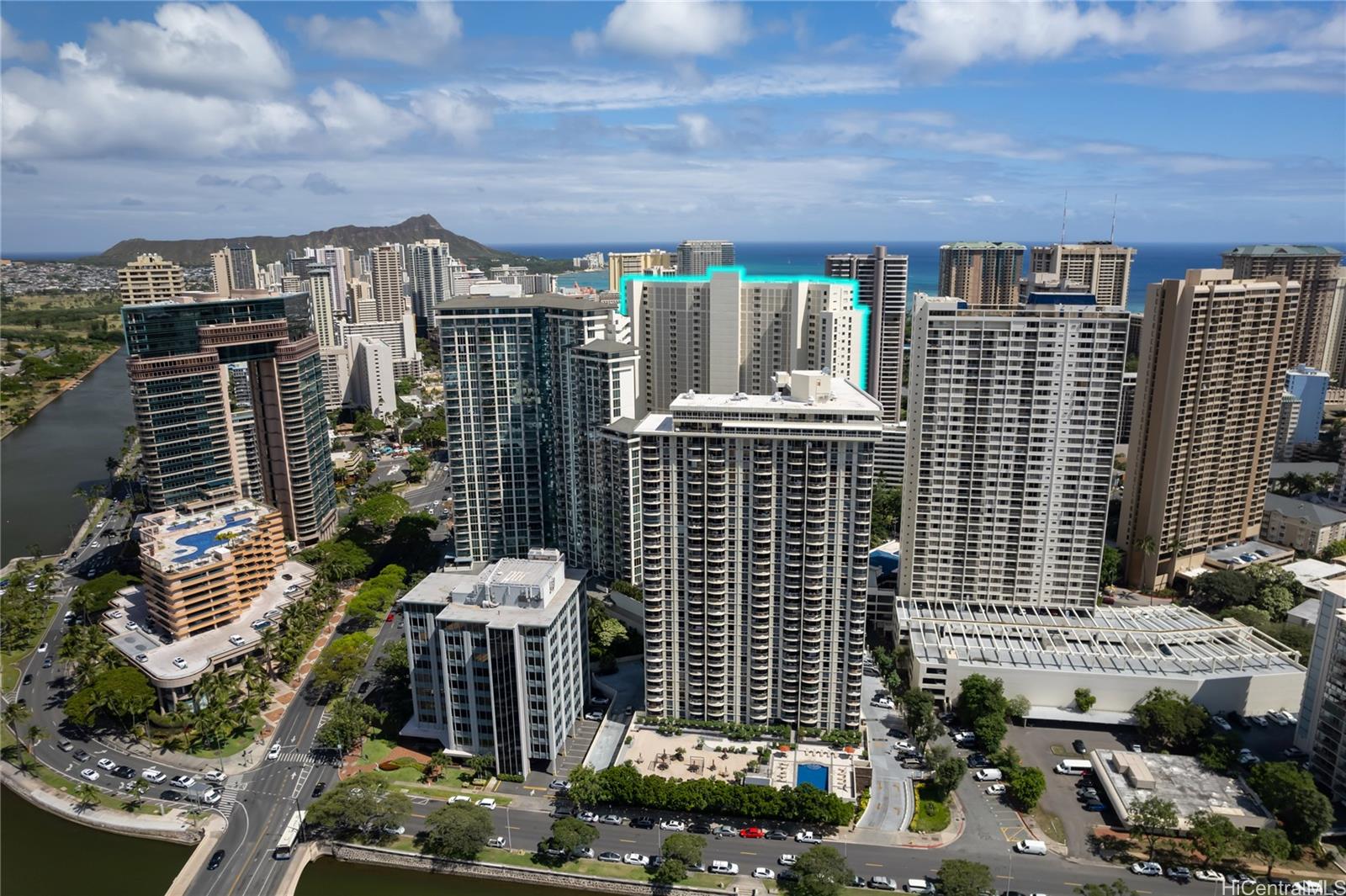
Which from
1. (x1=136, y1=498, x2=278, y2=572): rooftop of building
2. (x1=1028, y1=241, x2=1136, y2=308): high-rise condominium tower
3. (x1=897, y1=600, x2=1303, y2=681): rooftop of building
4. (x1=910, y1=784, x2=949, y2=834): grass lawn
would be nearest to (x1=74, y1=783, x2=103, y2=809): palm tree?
(x1=136, y1=498, x2=278, y2=572): rooftop of building

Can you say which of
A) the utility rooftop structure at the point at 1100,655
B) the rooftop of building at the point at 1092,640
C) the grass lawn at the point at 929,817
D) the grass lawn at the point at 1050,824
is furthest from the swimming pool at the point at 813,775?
the rooftop of building at the point at 1092,640

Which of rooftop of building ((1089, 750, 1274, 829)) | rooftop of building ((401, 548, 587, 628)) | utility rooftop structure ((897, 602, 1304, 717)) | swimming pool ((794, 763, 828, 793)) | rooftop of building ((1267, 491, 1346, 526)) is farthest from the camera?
rooftop of building ((1267, 491, 1346, 526))

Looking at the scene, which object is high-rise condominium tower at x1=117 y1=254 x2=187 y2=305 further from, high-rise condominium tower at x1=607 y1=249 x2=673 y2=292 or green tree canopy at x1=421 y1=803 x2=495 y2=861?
green tree canopy at x1=421 y1=803 x2=495 y2=861

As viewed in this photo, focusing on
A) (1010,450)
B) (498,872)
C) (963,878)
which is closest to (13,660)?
(498,872)

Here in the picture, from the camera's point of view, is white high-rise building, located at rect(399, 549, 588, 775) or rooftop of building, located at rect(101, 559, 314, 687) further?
rooftop of building, located at rect(101, 559, 314, 687)

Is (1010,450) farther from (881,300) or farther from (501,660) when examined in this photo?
(881,300)

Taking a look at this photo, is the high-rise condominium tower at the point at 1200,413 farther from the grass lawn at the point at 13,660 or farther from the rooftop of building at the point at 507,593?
the grass lawn at the point at 13,660
